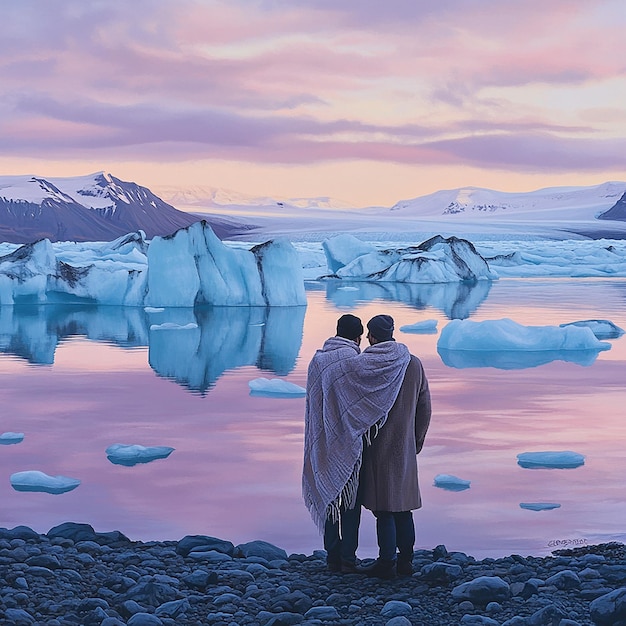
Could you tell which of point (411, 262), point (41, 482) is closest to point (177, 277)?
point (411, 262)

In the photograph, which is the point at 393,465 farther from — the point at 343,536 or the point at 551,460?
the point at 551,460

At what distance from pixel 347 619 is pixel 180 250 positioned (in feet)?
57.3

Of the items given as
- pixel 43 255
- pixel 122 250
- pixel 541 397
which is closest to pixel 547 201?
pixel 122 250

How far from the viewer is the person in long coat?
401 cm

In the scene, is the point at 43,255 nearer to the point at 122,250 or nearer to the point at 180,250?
the point at 180,250

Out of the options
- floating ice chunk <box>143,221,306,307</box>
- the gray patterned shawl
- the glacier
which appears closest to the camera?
the gray patterned shawl

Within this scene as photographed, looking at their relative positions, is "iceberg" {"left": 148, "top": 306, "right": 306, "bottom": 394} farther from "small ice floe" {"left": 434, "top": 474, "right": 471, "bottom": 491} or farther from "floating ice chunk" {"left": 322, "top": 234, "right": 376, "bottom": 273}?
"floating ice chunk" {"left": 322, "top": 234, "right": 376, "bottom": 273}

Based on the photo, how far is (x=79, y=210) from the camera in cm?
16400

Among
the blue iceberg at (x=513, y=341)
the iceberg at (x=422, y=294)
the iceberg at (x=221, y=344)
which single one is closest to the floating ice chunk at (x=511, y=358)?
the blue iceberg at (x=513, y=341)

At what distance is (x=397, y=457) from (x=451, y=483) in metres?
2.22

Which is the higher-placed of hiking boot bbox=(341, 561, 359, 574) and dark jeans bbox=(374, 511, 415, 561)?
dark jeans bbox=(374, 511, 415, 561)

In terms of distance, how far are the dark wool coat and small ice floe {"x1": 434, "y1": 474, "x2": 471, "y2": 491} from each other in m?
2.13

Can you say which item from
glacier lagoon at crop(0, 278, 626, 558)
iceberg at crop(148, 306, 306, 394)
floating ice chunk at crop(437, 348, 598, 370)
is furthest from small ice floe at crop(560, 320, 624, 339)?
iceberg at crop(148, 306, 306, 394)

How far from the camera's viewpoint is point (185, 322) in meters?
18.2
